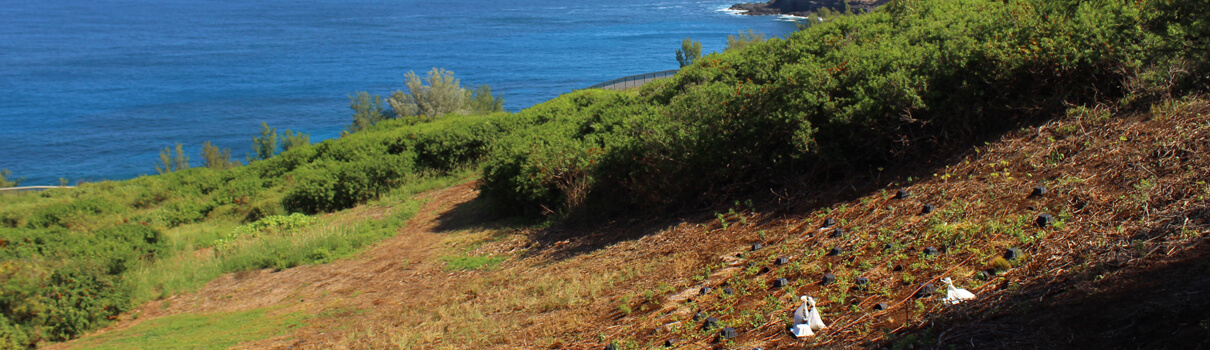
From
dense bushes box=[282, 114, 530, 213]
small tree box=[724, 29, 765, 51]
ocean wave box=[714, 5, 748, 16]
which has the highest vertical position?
ocean wave box=[714, 5, 748, 16]

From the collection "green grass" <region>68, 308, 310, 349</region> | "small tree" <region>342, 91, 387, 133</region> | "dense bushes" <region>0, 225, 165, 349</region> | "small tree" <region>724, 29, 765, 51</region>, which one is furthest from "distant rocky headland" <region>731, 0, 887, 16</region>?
"green grass" <region>68, 308, 310, 349</region>

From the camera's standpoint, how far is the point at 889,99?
6977mm

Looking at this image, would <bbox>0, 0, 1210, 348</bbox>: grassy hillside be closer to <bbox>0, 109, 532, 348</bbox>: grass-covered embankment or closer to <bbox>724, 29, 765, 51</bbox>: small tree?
<bbox>0, 109, 532, 348</bbox>: grass-covered embankment

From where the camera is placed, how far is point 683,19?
129 metres

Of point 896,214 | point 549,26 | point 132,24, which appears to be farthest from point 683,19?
point 896,214

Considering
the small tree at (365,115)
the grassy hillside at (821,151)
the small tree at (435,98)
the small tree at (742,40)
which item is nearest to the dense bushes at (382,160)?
the grassy hillside at (821,151)

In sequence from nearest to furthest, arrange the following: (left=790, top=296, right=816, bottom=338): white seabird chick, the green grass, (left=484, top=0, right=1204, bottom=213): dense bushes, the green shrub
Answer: (left=790, top=296, right=816, bottom=338): white seabird chick → (left=484, top=0, right=1204, bottom=213): dense bushes → the green grass → the green shrub

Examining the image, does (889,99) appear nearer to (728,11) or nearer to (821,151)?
(821,151)

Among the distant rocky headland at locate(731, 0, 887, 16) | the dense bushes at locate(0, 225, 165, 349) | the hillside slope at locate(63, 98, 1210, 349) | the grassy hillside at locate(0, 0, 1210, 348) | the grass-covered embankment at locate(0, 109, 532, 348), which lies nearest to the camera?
the hillside slope at locate(63, 98, 1210, 349)

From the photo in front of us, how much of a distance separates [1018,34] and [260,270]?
9961mm

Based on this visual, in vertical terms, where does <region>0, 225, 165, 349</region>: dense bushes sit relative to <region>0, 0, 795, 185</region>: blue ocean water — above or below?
below

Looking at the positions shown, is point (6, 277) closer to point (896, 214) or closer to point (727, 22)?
point (896, 214)

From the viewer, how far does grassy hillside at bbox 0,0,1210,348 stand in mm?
5520

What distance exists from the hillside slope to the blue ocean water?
53.3 meters
